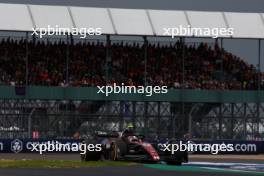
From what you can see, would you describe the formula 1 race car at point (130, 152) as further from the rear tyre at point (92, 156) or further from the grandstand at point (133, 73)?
the grandstand at point (133, 73)

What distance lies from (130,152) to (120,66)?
1758cm

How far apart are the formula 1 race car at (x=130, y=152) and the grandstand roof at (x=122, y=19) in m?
14.8

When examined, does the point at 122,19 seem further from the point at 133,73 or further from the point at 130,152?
the point at 130,152

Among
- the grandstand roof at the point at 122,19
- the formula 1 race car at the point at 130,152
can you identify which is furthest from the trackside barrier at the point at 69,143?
the formula 1 race car at the point at 130,152

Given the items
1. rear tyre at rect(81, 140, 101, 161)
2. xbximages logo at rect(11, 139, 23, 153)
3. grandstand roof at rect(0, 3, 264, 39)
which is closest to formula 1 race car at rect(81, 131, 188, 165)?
rear tyre at rect(81, 140, 101, 161)

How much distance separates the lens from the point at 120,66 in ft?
144

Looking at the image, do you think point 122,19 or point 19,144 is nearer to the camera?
point 19,144

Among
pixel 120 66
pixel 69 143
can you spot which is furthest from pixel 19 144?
pixel 120 66

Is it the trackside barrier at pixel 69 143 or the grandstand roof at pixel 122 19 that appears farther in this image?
the grandstand roof at pixel 122 19

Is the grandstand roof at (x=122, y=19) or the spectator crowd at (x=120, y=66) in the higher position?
the grandstand roof at (x=122, y=19)

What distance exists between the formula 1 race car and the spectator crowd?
1350 cm

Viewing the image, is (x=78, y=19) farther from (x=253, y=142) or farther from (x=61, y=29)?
(x=253, y=142)

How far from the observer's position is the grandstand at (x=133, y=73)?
38000mm

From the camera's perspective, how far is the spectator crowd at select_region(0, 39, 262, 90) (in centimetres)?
4184
